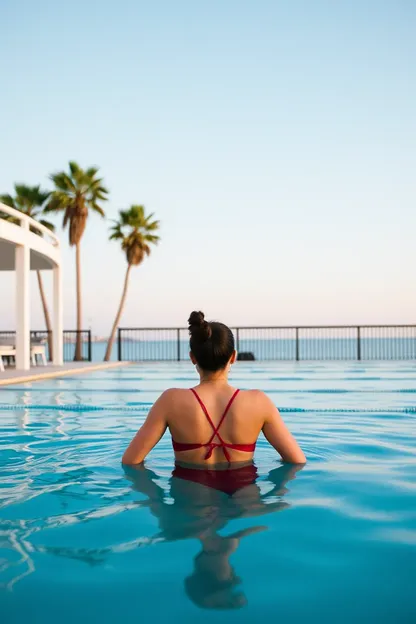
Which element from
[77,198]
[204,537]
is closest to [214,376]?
[204,537]

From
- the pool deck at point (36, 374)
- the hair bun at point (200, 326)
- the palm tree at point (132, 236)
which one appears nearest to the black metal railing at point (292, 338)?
the pool deck at point (36, 374)

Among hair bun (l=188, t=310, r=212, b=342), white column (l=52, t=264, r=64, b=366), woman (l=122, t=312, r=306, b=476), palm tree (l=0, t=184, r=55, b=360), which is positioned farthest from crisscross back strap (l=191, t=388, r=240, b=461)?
palm tree (l=0, t=184, r=55, b=360)

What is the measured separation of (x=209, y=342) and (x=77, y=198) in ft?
82.6

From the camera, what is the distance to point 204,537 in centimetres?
233

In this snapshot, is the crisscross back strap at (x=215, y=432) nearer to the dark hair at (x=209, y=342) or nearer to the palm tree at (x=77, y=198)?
the dark hair at (x=209, y=342)

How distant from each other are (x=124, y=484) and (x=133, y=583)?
142 cm

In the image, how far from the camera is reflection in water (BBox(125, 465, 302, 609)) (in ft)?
5.95

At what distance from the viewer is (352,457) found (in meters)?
4.24

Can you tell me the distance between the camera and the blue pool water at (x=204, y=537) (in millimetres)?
1737

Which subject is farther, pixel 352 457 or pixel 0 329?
pixel 0 329

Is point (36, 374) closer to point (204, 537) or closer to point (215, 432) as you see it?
point (215, 432)

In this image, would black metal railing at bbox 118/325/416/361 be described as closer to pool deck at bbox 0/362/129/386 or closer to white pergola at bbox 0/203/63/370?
pool deck at bbox 0/362/129/386

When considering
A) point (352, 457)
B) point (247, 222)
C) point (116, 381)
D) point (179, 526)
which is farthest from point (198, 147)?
point (179, 526)

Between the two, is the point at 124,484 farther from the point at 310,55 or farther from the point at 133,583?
the point at 310,55
